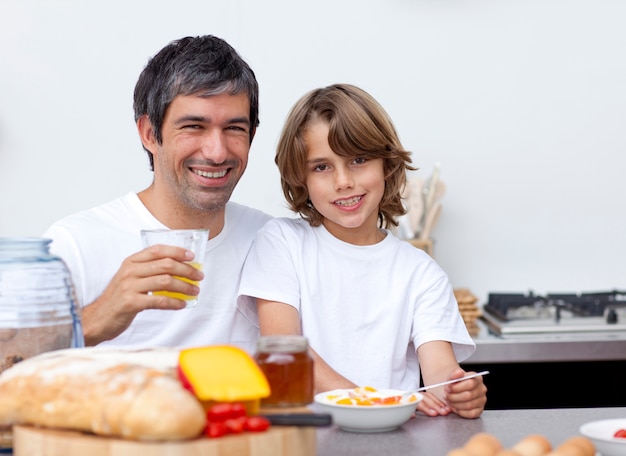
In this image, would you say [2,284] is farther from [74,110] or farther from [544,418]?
[74,110]

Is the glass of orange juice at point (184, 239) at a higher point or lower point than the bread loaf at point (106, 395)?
higher

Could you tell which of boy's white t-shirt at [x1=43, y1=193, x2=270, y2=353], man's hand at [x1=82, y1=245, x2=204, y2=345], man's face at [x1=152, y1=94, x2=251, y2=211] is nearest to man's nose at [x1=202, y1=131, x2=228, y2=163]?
man's face at [x1=152, y1=94, x2=251, y2=211]

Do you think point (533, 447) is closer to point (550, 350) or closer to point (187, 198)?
point (187, 198)

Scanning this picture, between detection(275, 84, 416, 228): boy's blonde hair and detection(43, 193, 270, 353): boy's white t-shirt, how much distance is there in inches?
9.5

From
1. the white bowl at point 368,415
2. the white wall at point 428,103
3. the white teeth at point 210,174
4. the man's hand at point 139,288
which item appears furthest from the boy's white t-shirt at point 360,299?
the white wall at point 428,103

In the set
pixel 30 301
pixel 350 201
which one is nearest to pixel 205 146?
pixel 350 201

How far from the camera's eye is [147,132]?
2.34 m

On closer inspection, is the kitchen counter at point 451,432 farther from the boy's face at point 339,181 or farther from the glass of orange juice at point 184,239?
the boy's face at point 339,181

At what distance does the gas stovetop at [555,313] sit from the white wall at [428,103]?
11.0 inches

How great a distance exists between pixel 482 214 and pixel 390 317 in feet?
5.11

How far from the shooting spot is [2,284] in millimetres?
1430

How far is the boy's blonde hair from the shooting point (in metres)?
2.11

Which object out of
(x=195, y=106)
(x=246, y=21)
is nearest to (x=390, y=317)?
(x=195, y=106)

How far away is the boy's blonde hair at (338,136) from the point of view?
2.11 m
